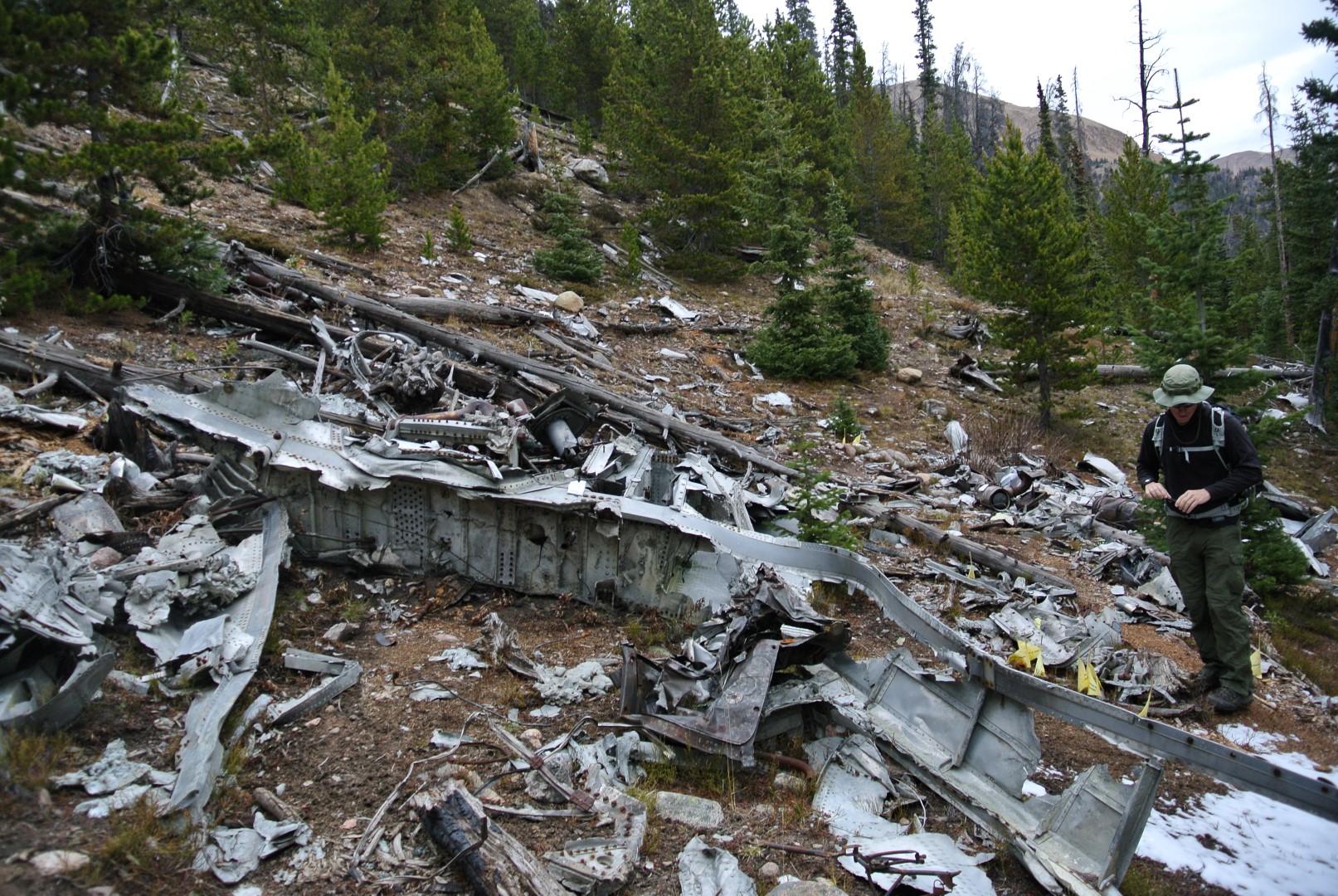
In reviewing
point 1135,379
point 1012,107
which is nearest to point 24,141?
point 1135,379

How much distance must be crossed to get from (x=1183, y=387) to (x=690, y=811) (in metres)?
4.13

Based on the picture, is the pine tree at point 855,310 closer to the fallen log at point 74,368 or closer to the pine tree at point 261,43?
the fallen log at point 74,368

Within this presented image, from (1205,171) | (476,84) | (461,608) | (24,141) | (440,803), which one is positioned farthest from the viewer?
(476,84)

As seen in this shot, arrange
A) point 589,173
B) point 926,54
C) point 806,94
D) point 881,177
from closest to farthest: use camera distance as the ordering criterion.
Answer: point 589,173 < point 806,94 < point 881,177 < point 926,54

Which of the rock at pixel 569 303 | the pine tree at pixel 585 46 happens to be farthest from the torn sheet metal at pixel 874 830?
the pine tree at pixel 585 46

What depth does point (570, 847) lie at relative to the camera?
3031 millimetres

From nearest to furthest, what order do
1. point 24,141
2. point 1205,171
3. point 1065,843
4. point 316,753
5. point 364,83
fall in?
point 1065,843
point 316,753
point 24,141
point 1205,171
point 364,83

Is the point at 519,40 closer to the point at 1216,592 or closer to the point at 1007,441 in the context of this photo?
the point at 1007,441

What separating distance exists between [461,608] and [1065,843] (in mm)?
4023

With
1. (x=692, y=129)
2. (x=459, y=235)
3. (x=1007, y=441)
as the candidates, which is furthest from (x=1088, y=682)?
(x=692, y=129)

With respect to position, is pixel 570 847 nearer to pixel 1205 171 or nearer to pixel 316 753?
pixel 316 753

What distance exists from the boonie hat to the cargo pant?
32.3 inches

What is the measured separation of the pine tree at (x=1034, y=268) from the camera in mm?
13711

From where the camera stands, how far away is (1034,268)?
14.0 metres
